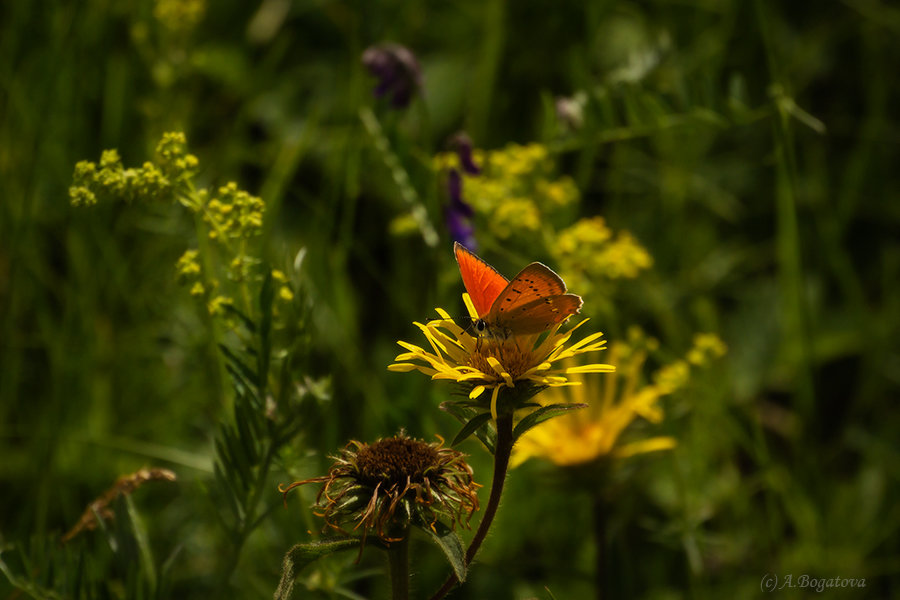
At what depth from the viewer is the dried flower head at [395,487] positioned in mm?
1189

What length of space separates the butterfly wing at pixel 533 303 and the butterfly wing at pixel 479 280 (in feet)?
0.06

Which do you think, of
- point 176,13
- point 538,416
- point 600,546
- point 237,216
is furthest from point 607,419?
point 176,13

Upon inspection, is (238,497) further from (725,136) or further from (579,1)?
(725,136)

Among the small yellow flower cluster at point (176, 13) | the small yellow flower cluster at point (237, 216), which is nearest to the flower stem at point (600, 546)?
the small yellow flower cluster at point (237, 216)

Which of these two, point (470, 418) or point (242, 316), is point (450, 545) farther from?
point (242, 316)

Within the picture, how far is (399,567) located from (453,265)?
3.34 ft

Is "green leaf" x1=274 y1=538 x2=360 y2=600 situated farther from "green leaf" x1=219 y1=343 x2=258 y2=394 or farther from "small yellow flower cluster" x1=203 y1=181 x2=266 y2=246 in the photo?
"small yellow flower cluster" x1=203 y1=181 x2=266 y2=246

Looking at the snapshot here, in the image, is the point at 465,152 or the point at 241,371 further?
the point at 465,152

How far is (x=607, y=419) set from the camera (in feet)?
6.61

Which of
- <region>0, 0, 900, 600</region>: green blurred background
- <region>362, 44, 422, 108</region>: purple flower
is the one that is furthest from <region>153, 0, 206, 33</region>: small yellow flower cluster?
<region>362, 44, 422, 108</region>: purple flower

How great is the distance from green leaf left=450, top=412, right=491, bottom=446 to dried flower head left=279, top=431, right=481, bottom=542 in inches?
1.2

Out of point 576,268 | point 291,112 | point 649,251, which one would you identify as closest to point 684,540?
point 576,268

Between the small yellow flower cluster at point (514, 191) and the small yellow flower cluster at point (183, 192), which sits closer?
the small yellow flower cluster at point (183, 192)

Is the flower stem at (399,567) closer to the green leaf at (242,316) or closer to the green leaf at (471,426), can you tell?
the green leaf at (471,426)
